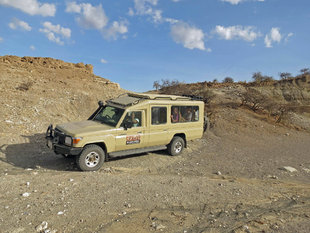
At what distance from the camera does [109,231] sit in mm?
3373

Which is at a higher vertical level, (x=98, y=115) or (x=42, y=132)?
(x=98, y=115)

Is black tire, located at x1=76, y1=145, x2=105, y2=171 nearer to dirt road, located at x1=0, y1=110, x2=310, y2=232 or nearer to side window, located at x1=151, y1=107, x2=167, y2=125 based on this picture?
dirt road, located at x1=0, y1=110, x2=310, y2=232

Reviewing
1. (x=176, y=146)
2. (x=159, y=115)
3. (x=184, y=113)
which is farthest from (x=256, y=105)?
(x=159, y=115)

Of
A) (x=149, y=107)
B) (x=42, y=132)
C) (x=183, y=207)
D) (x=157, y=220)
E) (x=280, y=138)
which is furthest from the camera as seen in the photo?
(x=280, y=138)

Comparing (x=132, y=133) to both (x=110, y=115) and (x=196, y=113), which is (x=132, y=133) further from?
(x=196, y=113)

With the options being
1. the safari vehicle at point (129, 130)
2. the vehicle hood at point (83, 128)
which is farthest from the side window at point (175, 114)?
the vehicle hood at point (83, 128)

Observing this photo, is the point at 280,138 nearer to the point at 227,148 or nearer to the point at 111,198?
the point at 227,148

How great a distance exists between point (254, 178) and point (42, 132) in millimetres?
8489

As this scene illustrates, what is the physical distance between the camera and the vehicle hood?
588 cm

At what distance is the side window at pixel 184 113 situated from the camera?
7927 millimetres

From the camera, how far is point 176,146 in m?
8.30

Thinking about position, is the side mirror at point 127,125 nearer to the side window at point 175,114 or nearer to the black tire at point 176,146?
the side window at point 175,114

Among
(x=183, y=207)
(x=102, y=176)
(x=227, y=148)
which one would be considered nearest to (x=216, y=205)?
(x=183, y=207)

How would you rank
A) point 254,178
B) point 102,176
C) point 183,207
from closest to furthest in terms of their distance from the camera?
point 183,207 < point 102,176 < point 254,178
